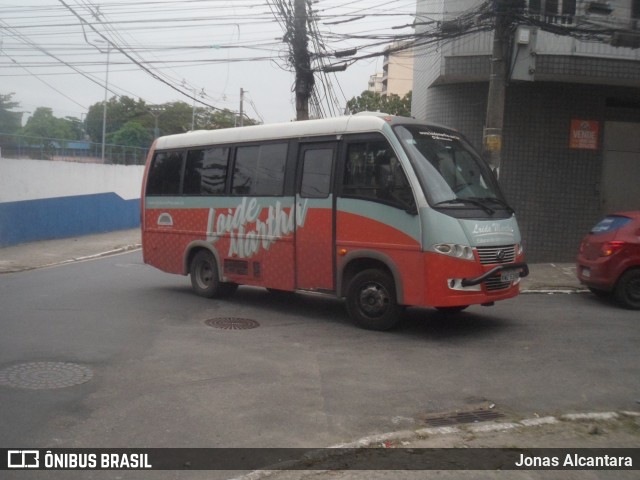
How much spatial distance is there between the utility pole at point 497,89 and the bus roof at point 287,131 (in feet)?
11.3

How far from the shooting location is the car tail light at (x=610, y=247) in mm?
10462

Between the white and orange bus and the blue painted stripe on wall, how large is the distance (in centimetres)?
1208

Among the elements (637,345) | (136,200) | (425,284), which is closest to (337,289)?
(425,284)

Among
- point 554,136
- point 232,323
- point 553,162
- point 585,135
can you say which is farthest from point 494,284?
point 585,135

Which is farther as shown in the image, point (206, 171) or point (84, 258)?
point (84, 258)

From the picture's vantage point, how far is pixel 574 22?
14.0 metres

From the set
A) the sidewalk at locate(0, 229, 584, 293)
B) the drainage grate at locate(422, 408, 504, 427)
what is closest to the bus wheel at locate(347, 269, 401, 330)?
the drainage grate at locate(422, 408, 504, 427)

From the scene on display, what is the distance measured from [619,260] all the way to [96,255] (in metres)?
15.2

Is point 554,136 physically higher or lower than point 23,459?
higher

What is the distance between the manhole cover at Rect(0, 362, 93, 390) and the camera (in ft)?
21.4

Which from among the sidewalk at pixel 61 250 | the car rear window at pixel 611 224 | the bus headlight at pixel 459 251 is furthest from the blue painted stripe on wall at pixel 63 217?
the car rear window at pixel 611 224

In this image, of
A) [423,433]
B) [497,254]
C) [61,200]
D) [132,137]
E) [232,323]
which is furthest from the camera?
[132,137]

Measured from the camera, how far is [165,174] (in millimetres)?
12398

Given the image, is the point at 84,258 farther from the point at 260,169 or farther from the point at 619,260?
the point at 619,260
